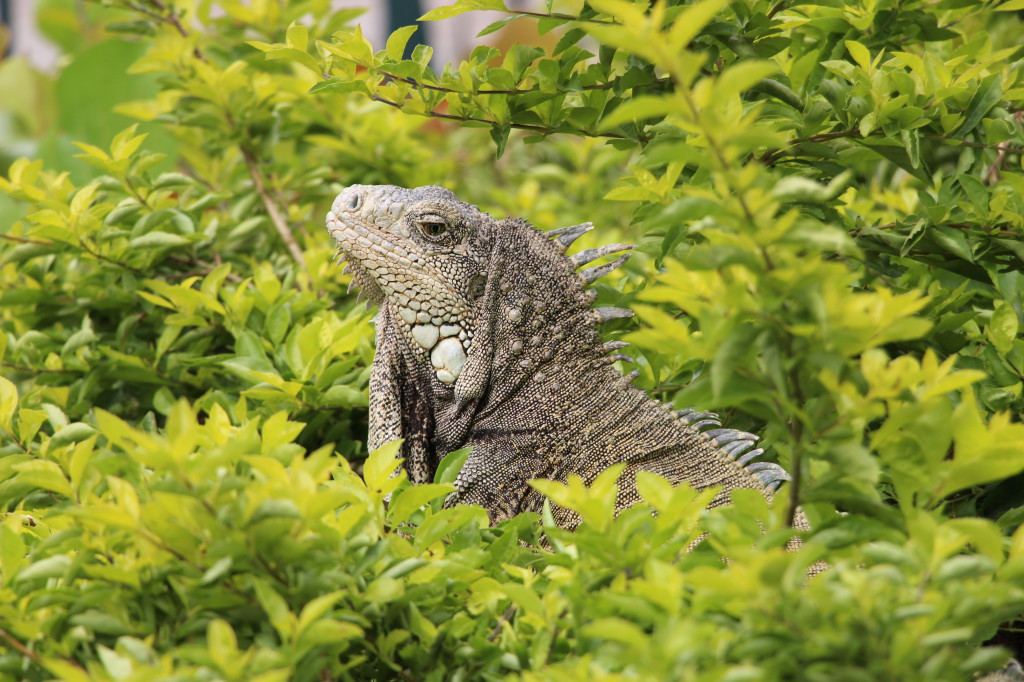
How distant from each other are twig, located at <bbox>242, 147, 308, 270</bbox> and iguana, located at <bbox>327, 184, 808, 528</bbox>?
3.59 ft

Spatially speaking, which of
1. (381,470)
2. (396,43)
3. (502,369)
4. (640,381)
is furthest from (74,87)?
(381,470)

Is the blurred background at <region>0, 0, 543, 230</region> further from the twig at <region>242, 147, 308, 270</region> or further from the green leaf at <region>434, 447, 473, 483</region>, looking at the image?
the green leaf at <region>434, 447, 473, 483</region>

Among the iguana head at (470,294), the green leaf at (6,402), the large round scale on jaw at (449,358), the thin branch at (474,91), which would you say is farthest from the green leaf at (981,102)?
the green leaf at (6,402)

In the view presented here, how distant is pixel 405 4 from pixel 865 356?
1123 centimetres

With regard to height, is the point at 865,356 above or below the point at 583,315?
above

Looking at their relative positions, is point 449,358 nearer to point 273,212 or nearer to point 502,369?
point 502,369

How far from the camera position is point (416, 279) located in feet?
9.36

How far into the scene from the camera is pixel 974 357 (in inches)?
106

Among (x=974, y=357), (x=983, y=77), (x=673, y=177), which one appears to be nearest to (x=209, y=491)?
(x=673, y=177)

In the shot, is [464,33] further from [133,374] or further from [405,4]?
[133,374]

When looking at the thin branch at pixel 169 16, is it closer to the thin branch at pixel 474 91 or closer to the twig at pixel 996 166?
the thin branch at pixel 474 91

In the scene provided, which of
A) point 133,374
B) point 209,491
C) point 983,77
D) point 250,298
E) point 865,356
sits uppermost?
point 983,77

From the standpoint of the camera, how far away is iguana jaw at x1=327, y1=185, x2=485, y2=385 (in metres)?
2.85

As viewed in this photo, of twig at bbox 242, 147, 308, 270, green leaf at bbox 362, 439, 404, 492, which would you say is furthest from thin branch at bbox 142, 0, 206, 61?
green leaf at bbox 362, 439, 404, 492
